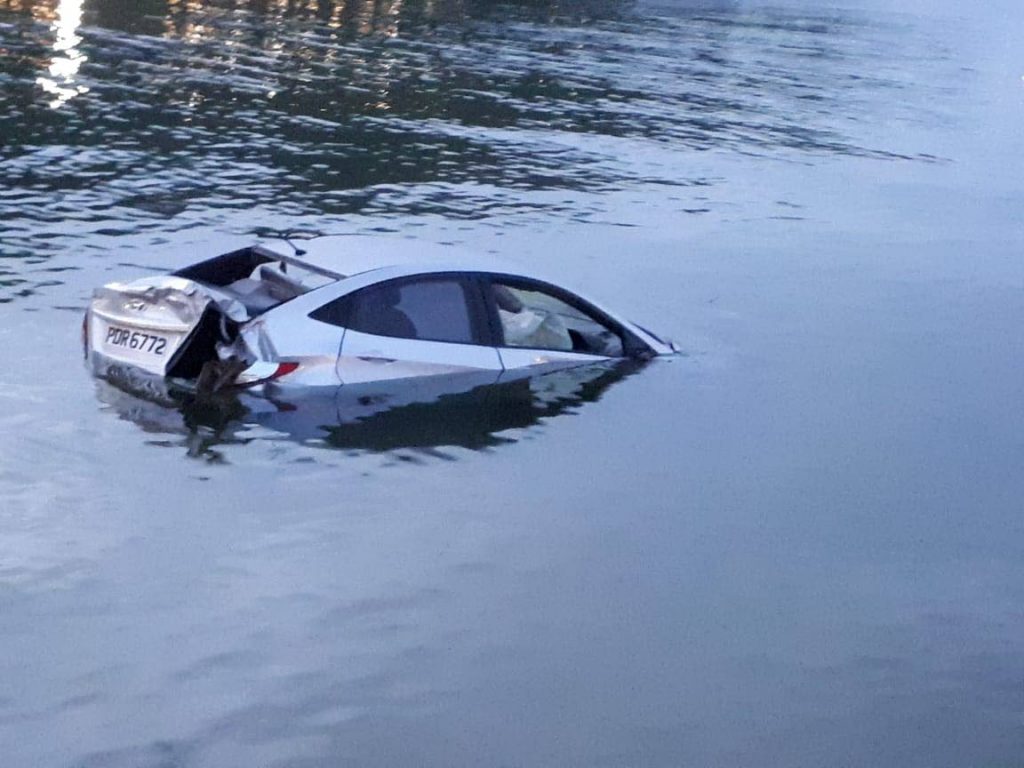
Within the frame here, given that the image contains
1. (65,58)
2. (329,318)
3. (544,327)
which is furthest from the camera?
(65,58)

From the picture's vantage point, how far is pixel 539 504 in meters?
11.8

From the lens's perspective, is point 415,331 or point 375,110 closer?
point 415,331

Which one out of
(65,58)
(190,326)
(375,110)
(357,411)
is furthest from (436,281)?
(65,58)

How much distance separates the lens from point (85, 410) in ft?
41.2

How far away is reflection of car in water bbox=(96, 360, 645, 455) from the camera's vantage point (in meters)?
12.5

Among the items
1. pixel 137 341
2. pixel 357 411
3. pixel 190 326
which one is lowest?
pixel 357 411

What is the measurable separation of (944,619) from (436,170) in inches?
714

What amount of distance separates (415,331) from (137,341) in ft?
7.74

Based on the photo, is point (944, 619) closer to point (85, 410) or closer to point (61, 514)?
point (61, 514)

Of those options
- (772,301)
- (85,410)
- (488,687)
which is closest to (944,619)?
(488,687)

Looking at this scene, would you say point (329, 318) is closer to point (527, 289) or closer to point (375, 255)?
point (375, 255)

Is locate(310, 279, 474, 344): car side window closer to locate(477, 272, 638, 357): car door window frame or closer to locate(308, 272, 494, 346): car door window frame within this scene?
locate(308, 272, 494, 346): car door window frame

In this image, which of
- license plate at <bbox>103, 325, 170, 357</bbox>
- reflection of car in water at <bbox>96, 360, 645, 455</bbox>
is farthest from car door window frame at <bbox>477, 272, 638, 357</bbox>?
license plate at <bbox>103, 325, 170, 357</bbox>

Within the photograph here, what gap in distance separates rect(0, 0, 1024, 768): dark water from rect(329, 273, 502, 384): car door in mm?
317
